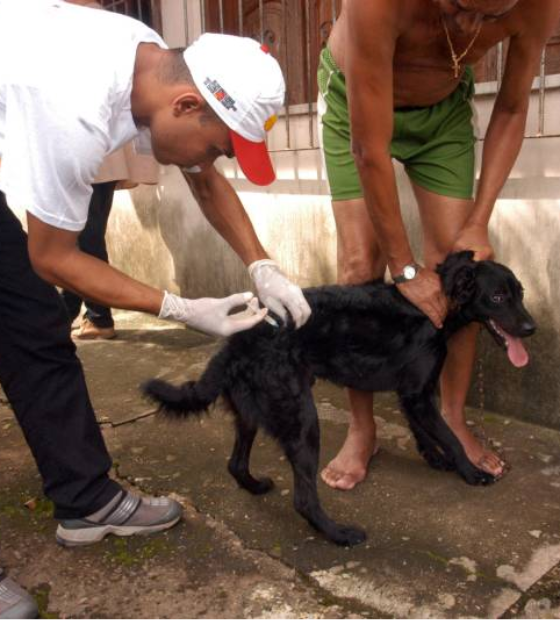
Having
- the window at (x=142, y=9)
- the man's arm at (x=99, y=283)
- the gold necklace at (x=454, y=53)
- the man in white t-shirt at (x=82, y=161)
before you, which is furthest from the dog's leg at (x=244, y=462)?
the window at (x=142, y=9)

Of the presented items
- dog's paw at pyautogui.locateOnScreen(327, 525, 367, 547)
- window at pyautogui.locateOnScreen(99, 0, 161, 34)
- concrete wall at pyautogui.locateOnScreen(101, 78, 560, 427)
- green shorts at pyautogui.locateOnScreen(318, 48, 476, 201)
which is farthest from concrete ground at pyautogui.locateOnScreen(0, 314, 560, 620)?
window at pyautogui.locateOnScreen(99, 0, 161, 34)

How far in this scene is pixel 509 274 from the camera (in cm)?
245

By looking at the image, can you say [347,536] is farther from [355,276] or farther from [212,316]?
[355,276]

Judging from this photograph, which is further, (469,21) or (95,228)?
(95,228)

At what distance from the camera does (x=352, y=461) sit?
2598 mm

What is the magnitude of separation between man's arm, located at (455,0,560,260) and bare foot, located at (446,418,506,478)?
73 cm

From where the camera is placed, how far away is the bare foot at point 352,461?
2531 mm

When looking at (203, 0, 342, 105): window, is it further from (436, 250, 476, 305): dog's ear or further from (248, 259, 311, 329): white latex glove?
(248, 259, 311, 329): white latex glove

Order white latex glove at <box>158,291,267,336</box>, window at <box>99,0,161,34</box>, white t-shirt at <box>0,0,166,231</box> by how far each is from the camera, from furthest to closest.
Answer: window at <box>99,0,161,34</box>, white latex glove at <box>158,291,267,336</box>, white t-shirt at <box>0,0,166,231</box>

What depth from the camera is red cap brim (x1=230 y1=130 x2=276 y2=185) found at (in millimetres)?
1734

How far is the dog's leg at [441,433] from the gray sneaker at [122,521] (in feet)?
3.13

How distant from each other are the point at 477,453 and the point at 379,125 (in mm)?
1360

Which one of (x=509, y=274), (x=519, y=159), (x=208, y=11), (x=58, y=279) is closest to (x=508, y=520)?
(x=509, y=274)

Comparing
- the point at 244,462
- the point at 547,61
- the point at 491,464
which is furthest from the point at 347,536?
the point at 547,61
